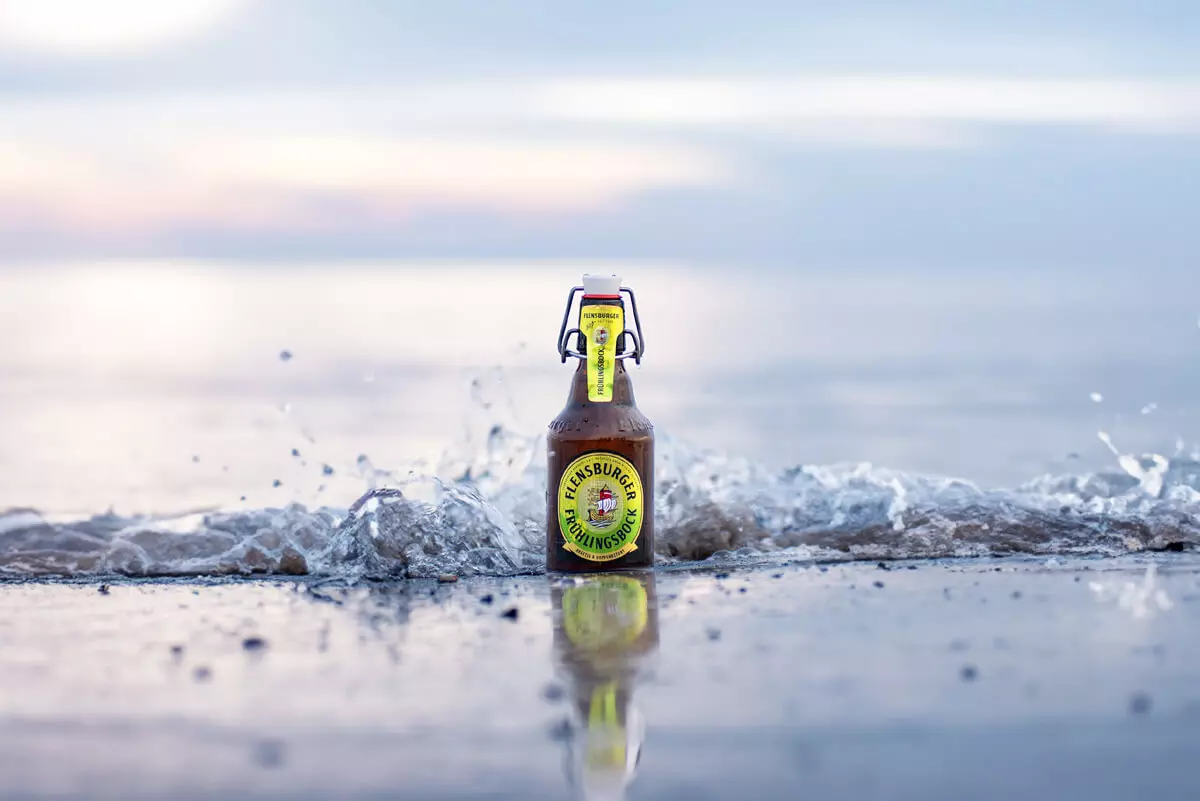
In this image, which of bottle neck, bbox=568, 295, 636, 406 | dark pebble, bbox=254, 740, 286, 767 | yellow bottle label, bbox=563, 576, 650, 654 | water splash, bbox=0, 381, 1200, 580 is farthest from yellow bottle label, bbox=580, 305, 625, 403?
dark pebble, bbox=254, 740, 286, 767

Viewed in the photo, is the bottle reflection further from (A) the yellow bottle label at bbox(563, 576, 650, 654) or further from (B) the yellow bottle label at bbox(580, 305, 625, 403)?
(B) the yellow bottle label at bbox(580, 305, 625, 403)

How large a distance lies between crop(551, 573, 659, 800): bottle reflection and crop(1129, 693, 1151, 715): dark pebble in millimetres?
917

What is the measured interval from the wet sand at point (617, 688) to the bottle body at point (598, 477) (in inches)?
6.3

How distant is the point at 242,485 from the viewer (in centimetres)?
751

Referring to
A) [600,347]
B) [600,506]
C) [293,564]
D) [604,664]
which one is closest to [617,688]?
[604,664]

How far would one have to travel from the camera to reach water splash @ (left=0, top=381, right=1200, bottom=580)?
15.3ft

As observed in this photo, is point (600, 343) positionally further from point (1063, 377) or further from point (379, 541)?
point (1063, 377)

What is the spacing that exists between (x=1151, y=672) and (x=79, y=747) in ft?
6.81

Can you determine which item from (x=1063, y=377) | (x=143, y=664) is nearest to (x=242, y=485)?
(x=143, y=664)

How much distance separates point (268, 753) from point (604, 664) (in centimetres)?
80

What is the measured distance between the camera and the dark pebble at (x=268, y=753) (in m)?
2.67

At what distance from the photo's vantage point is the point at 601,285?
4227 millimetres

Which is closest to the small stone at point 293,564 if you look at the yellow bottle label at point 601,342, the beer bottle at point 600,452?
the beer bottle at point 600,452

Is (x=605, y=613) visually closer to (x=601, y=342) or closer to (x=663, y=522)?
(x=601, y=342)
